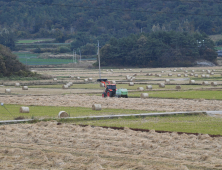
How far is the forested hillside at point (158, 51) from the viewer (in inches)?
5354

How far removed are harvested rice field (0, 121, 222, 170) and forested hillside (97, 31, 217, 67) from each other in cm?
11549

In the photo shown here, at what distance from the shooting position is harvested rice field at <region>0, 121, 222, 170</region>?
1464 cm

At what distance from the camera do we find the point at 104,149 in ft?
56.2


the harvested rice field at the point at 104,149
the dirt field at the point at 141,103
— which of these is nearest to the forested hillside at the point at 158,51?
the dirt field at the point at 141,103

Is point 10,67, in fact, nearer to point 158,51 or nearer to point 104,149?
point 158,51

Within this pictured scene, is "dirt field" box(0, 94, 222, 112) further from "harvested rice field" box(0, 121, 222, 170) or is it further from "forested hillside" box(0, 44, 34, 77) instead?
"forested hillside" box(0, 44, 34, 77)

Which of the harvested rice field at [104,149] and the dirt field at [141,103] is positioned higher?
the harvested rice field at [104,149]

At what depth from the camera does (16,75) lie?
267 ft

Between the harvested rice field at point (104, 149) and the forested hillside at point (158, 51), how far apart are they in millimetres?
115492

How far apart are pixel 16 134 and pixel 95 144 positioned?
485 cm

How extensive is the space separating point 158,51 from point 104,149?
12090 centimetres

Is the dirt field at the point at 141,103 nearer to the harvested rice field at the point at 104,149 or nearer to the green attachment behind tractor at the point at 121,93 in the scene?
the green attachment behind tractor at the point at 121,93

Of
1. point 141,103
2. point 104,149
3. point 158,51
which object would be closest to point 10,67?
point 141,103

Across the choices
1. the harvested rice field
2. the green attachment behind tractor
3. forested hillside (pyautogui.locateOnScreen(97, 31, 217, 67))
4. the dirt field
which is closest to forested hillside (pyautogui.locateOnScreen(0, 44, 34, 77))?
the dirt field
